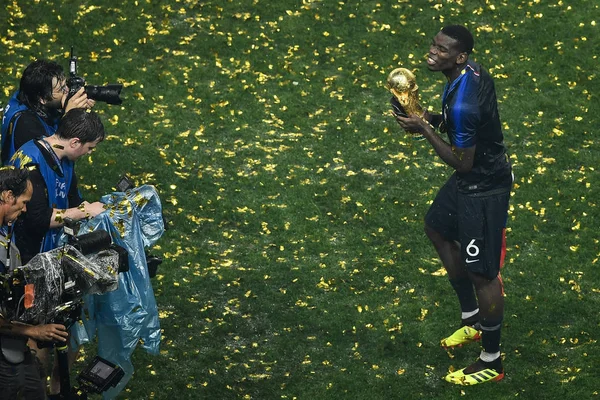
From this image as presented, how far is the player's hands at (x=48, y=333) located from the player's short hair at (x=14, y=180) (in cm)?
91

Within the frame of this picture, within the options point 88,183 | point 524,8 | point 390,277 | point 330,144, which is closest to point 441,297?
point 390,277

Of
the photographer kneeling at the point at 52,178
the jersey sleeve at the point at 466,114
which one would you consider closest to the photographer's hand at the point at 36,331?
the photographer kneeling at the point at 52,178

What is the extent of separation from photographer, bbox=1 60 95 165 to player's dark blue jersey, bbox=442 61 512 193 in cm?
307

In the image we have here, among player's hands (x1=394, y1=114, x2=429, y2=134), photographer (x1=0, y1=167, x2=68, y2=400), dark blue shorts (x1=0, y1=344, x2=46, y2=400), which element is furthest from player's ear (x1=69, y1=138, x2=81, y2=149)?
player's hands (x1=394, y1=114, x2=429, y2=134)

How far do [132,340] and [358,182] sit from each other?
4.61m

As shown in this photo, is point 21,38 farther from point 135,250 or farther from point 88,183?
point 135,250

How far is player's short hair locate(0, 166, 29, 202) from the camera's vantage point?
290 inches

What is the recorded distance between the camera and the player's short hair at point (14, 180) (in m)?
7.36

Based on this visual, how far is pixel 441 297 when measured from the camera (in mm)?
10648

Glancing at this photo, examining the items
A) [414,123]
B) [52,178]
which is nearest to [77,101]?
[52,178]

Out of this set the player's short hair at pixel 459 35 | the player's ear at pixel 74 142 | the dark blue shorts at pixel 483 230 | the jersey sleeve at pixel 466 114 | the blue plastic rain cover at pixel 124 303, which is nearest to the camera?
the player's ear at pixel 74 142

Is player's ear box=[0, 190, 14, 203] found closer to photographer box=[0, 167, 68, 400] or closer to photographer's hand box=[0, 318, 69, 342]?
photographer box=[0, 167, 68, 400]

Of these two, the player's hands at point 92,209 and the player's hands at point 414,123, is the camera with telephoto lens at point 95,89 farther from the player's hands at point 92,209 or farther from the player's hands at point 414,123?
the player's hands at point 414,123

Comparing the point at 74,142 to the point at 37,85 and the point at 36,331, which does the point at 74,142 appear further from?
the point at 36,331
